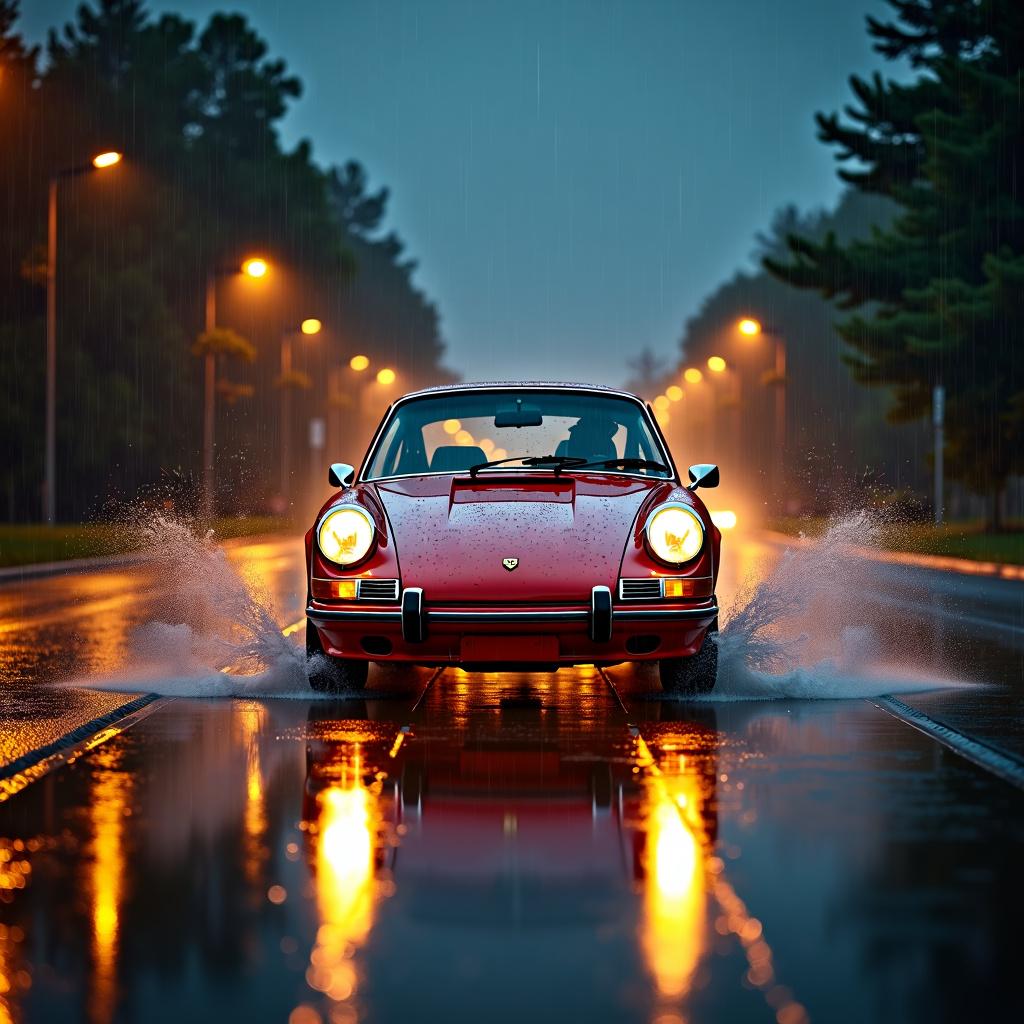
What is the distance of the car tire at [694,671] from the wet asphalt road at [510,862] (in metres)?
0.16

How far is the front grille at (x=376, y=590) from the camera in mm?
9633

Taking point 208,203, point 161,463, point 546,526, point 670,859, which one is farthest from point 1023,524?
point 670,859

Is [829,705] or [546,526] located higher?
[546,526]

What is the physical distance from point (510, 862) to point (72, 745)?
3.37 metres

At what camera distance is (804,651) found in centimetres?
1285

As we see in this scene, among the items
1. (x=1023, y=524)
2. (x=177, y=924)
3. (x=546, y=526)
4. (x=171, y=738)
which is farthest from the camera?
(x=1023, y=524)

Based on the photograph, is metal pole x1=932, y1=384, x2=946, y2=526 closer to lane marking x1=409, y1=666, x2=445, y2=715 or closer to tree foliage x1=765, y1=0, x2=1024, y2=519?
tree foliage x1=765, y1=0, x2=1024, y2=519

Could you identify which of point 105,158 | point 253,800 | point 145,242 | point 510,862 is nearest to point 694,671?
point 253,800

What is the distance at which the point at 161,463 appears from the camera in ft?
212

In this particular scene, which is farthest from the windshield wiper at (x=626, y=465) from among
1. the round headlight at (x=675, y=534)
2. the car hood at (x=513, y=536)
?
the round headlight at (x=675, y=534)

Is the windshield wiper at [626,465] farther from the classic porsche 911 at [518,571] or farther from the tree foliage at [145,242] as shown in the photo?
the tree foliage at [145,242]

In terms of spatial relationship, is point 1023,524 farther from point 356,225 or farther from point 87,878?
point 356,225

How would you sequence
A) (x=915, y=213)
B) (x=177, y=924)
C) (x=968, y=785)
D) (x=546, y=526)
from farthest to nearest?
(x=915, y=213), (x=546, y=526), (x=968, y=785), (x=177, y=924)

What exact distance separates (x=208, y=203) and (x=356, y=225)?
66864 mm
